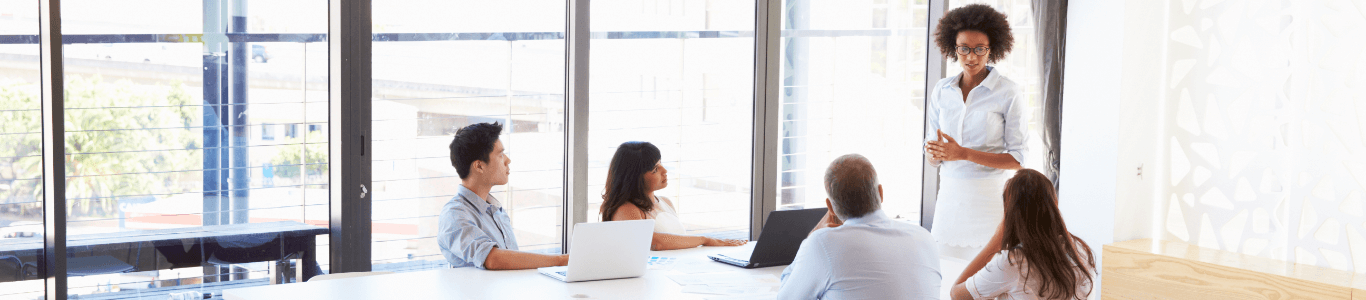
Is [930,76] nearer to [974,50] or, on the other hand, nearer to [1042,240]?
[974,50]

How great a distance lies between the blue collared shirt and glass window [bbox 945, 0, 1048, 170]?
2765 millimetres

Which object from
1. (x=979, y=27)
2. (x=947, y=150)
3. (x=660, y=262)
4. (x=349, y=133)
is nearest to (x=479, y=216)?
(x=660, y=262)

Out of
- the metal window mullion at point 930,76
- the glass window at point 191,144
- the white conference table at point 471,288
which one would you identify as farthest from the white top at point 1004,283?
the metal window mullion at point 930,76

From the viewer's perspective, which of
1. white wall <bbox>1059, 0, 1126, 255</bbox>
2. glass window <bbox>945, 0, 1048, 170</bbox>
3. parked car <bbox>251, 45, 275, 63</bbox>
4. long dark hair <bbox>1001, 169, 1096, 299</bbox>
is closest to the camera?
long dark hair <bbox>1001, 169, 1096, 299</bbox>

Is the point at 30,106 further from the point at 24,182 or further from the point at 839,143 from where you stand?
the point at 839,143

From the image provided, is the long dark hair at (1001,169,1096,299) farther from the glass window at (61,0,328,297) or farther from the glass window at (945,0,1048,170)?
the glass window at (945,0,1048,170)

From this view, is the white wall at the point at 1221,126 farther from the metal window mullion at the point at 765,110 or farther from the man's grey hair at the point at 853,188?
the man's grey hair at the point at 853,188

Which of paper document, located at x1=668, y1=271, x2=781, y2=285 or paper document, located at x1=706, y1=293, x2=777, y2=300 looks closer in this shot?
paper document, located at x1=706, y1=293, x2=777, y2=300

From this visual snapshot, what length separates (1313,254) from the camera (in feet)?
13.2

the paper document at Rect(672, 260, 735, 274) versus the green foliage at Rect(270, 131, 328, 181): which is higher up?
the green foliage at Rect(270, 131, 328, 181)

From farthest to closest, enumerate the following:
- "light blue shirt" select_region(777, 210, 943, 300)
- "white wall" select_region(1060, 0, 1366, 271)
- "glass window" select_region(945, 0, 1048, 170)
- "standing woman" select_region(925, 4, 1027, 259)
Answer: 1. "glass window" select_region(945, 0, 1048, 170)
2. "white wall" select_region(1060, 0, 1366, 271)
3. "standing woman" select_region(925, 4, 1027, 259)
4. "light blue shirt" select_region(777, 210, 943, 300)

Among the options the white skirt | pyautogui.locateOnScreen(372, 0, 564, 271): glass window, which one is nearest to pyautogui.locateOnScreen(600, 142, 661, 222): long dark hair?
pyautogui.locateOnScreen(372, 0, 564, 271): glass window

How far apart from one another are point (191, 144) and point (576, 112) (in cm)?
131

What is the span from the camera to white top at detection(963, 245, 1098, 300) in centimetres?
238
